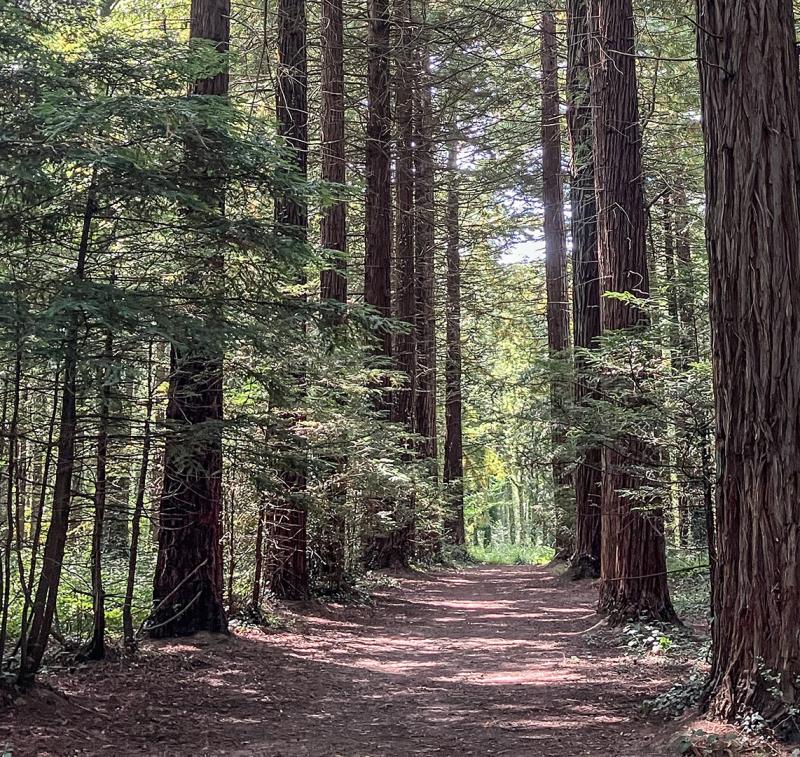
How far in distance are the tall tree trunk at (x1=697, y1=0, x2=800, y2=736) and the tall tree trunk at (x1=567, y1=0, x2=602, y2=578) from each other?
5.90 metres

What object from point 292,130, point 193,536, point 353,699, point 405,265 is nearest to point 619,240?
point 292,130

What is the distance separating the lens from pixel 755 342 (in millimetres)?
4434

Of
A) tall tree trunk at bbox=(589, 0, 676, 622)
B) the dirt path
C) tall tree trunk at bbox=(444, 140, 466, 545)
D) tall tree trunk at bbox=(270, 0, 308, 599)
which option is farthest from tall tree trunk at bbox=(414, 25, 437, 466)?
the dirt path

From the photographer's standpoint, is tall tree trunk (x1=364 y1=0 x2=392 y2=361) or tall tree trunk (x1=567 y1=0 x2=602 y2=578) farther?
tall tree trunk (x1=364 y1=0 x2=392 y2=361)

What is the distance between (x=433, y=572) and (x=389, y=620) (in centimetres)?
882

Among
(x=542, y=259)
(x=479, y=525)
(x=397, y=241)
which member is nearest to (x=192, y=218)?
(x=397, y=241)

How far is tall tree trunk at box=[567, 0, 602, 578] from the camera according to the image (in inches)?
443

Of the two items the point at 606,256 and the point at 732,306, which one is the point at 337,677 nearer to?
the point at 732,306

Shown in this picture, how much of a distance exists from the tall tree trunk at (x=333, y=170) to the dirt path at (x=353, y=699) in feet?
4.85

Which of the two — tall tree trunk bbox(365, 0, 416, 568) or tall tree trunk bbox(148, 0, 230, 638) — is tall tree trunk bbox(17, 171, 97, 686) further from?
tall tree trunk bbox(365, 0, 416, 568)

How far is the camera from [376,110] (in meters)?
13.9

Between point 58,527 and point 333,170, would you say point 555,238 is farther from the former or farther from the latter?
point 58,527

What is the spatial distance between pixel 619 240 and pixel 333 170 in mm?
4930

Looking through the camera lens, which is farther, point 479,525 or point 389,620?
point 479,525
